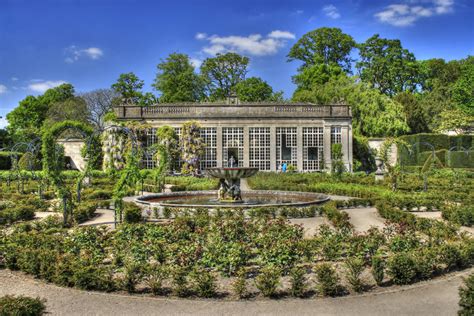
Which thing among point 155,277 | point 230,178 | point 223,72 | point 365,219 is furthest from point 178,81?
point 155,277

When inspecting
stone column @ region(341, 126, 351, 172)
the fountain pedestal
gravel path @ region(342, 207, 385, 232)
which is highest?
stone column @ region(341, 126, 351, 172)

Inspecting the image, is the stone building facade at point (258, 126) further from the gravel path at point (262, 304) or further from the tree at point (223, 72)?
the gravel path at point (262, 304)

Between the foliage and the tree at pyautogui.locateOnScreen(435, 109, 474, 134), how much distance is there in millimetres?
30282

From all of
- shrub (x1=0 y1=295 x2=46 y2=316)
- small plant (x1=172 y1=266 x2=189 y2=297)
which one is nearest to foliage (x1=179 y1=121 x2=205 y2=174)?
small plant (x1=172 y1=266 x2=189 y2=297)

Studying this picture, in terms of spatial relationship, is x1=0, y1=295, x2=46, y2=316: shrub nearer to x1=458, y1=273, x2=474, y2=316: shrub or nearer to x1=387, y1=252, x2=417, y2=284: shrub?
x1=458, y1=273, x2=474, y2=316: shrub

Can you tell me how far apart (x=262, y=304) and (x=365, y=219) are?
30.0 feet

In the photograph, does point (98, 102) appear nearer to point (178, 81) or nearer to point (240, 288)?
point (178, 81)

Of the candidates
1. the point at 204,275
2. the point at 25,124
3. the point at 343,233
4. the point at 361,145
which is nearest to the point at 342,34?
the point at 361,145

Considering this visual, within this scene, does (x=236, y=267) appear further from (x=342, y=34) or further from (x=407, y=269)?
(x=342, y=34)

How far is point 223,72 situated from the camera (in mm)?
59969

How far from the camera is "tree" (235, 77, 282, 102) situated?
56.4 m

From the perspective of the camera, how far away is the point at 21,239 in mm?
10242

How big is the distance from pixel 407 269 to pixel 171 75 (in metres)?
54.5

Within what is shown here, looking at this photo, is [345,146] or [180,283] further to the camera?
[345,146]
